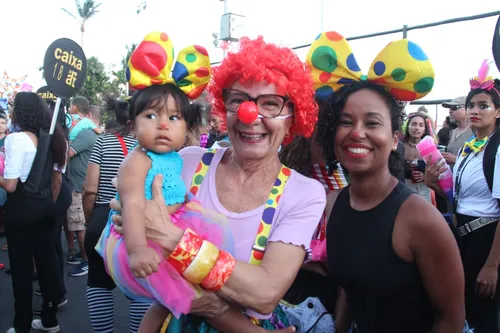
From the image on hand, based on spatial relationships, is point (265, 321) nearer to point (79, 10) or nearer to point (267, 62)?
point (267, 62)

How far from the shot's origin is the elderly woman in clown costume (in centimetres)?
138

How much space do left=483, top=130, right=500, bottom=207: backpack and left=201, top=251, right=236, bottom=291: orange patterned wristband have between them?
7.85 feet

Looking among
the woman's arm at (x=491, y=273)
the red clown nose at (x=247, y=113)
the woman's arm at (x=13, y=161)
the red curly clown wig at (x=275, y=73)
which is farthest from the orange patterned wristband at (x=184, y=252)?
the woman's arm at (x=13, y=161)

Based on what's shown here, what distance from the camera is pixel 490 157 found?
2.93 meters

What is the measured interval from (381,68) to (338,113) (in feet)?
0.91

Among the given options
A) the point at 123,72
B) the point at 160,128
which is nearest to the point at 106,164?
the point at 160,128

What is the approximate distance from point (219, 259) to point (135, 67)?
100 cm

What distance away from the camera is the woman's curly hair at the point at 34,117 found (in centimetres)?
353

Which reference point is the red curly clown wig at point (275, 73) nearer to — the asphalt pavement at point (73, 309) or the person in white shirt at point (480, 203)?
the person in white shirt at point (480, 203)

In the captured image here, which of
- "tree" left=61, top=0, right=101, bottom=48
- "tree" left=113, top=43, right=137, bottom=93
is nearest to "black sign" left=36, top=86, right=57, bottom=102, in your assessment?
"tree" left=113, top=43, right=137, bottom=93

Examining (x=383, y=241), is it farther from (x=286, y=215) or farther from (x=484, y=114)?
(x=484, y=114)

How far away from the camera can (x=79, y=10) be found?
44.8 metres

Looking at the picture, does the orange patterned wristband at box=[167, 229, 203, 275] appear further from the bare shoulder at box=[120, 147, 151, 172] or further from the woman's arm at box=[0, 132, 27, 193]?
the woman's arm at box=[0, 132, 27, 193]

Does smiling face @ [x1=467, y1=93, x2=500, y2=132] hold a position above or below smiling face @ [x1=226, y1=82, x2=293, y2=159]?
above
